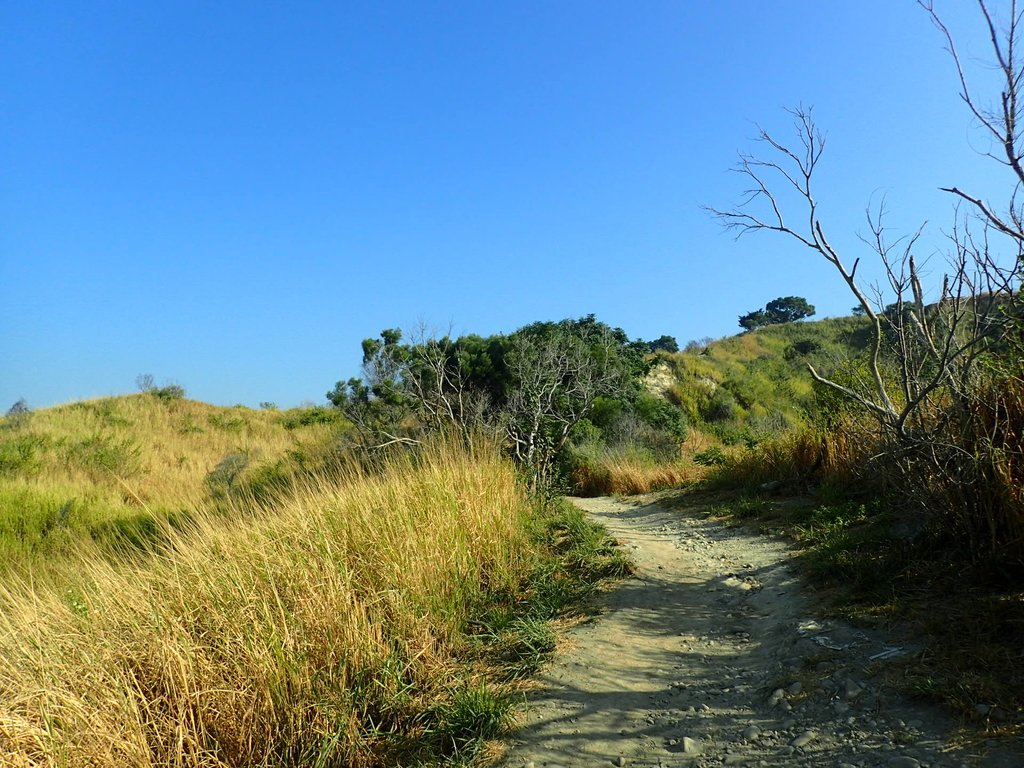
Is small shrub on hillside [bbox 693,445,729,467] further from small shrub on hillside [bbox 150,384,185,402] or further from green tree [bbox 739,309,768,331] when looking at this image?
green tree [bbox 739,309,768,331]

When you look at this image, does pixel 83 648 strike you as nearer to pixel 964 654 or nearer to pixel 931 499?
pixel 964 654

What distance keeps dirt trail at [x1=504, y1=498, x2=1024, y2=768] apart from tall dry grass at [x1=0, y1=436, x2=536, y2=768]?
852 mm

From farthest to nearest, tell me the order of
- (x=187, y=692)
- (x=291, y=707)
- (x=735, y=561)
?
1. (x=735, y=561)
2. (x=291, y=707)
3. (x=187, y=692)

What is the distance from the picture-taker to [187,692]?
304 centimetres

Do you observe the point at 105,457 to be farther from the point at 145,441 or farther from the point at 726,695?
the point at 726,695

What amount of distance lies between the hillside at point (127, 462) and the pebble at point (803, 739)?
4818mm

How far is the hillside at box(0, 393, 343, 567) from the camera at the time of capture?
9.05 metres

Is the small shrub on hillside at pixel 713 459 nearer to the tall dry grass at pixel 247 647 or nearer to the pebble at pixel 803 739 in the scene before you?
the tall dry grass at pixel 247 647

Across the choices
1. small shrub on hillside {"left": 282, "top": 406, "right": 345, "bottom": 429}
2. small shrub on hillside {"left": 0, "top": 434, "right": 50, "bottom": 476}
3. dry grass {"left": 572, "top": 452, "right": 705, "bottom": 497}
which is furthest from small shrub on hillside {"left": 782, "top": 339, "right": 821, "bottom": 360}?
small shrub on hillside {"left": 0, "top": 434, "right": 50, "bottom": 476}

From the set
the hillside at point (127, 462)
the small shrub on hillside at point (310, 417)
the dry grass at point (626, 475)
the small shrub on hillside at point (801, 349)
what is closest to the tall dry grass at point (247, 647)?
the hillside at point (127, 462)

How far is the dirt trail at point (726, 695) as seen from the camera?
2723 millimetres

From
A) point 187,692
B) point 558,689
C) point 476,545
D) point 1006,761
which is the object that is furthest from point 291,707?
point 1006,761

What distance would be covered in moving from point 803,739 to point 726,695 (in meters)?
0.60

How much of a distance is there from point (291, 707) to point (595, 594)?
2.82 m
